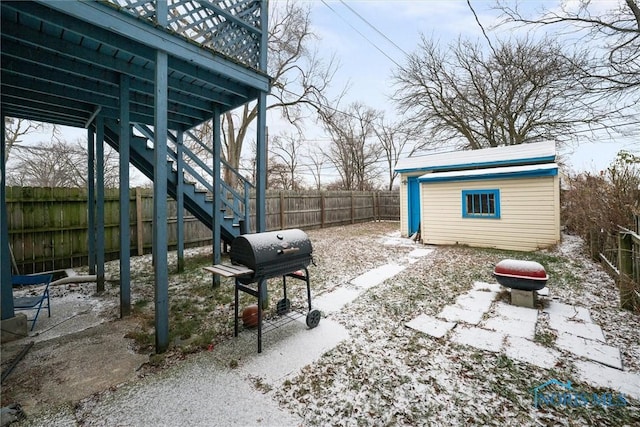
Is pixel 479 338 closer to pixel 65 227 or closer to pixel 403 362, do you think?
pixel 403 362

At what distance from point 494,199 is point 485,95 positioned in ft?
29.6

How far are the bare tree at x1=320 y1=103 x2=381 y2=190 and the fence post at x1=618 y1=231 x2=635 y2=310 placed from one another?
1854 centimetres

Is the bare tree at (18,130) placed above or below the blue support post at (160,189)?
above

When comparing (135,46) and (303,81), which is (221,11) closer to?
(135,46)

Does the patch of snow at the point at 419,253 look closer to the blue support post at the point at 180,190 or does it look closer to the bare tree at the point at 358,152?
the blue support post at the point at 180,190

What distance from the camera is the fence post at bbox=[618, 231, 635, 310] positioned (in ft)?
11.6

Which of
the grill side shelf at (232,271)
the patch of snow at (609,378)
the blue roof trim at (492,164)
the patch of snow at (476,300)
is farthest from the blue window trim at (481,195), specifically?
the grill side shelf at (232,271)

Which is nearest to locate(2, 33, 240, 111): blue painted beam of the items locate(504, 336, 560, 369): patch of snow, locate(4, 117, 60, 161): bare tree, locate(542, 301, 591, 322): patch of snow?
locate(504, 336, 560, 369): patch of snow

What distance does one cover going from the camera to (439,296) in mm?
4207

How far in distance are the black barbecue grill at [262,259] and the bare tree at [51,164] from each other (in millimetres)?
18698

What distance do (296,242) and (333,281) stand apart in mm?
2236

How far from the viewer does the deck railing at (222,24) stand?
283 centimetres

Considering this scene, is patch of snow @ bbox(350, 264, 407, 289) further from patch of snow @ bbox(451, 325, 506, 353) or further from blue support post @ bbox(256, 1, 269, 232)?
blue support post @ bbox(256, 1, 269, 232)

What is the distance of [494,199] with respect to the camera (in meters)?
7.70
